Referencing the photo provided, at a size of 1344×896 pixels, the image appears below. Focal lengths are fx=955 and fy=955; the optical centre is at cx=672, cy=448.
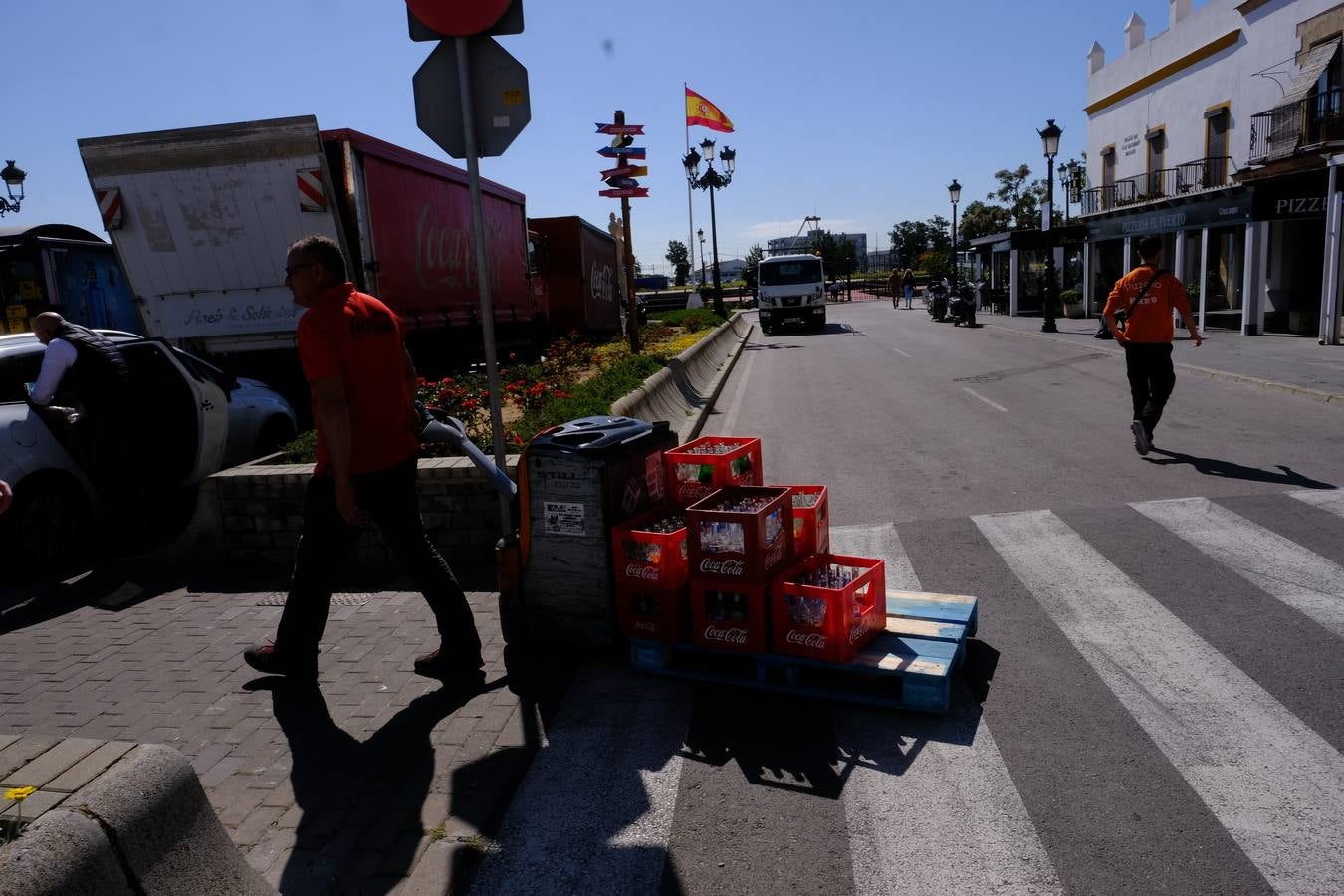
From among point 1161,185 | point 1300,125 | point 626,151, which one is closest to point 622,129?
point 626,151

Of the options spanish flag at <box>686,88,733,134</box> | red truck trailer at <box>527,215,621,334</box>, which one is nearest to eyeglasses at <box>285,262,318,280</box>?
red truck trailer at <box>527,215,621,334</box>

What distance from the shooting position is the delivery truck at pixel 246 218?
10914 mm

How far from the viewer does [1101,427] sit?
429 inches

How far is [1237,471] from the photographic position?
27.0 ft

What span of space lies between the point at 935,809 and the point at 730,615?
1325 millimetres

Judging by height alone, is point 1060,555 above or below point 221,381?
below

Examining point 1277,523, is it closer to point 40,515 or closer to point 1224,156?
point 40,515

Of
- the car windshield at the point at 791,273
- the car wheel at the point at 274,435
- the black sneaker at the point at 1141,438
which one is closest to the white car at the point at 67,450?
the car wheel at the point at 274,435

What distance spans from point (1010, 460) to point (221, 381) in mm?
7243

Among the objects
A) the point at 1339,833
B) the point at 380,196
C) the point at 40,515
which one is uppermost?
the point at 380,196

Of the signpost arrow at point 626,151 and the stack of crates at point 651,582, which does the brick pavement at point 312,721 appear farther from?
the signpost arrow at point 626,151

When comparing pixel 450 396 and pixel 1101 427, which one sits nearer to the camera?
pixel 450 396

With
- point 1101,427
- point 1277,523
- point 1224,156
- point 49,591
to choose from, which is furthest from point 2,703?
point 1224,156

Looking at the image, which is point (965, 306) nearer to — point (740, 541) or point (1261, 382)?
point (1261, 382)
